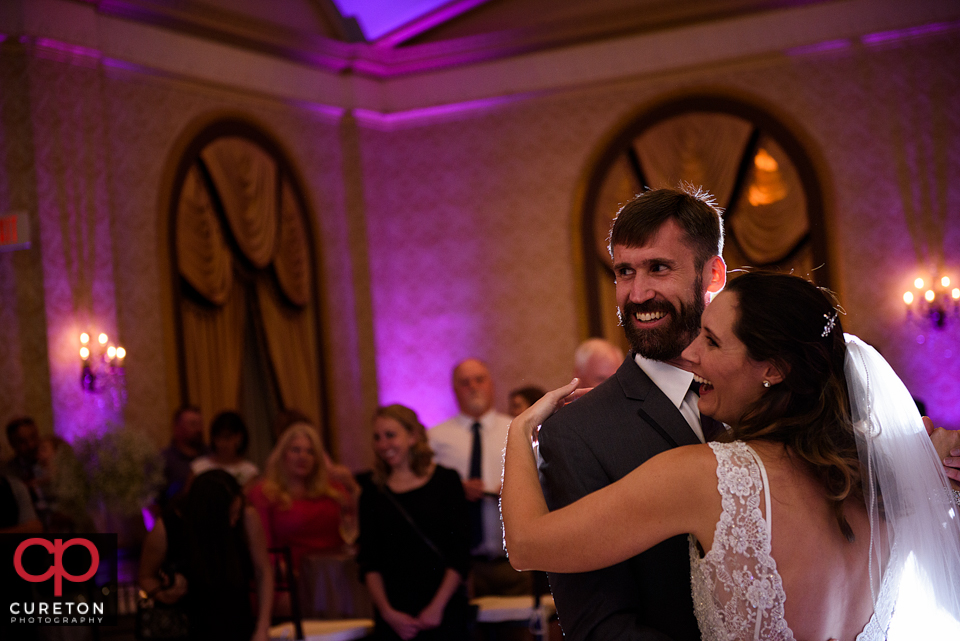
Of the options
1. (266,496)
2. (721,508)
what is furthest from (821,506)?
(266,496)

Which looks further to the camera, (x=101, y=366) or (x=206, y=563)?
(x=101, y=366)

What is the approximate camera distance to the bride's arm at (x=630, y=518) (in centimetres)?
159

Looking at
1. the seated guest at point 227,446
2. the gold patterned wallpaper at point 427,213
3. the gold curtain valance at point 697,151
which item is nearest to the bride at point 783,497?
the seated guest at point 227,446

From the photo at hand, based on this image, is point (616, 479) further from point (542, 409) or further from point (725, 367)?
point (725, 367)

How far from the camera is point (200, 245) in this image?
7168 millimetres

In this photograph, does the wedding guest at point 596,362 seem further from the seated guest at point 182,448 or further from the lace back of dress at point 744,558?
the lace back of dress at point 744,558

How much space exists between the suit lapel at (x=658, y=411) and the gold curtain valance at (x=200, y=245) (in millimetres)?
5672

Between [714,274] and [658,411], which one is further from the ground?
[714,274]

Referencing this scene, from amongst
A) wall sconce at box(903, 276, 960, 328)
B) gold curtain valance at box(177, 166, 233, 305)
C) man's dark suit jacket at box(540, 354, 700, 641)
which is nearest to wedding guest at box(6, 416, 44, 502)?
gold curtain valance at box(177, 166, 233, 305)

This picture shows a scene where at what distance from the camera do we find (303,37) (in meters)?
7.86

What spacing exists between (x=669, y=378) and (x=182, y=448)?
507cm

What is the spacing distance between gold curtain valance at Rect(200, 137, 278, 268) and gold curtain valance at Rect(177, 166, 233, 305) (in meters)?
0.15

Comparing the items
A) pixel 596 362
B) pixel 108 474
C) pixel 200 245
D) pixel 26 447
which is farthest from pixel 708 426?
pixel 200 245

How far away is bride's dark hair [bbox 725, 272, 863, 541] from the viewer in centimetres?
171
